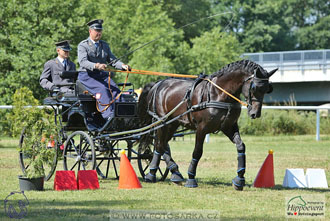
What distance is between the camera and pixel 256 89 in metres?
9.04

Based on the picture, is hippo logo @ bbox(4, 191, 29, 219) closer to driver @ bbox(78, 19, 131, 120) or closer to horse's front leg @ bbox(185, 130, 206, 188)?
driver @ bbox(78, 19, 131, 120)

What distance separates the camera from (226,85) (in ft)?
31.0

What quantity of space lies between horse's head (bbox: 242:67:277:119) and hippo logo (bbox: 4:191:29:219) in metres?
3.35

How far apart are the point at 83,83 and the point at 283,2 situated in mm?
55982

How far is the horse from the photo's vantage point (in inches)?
361

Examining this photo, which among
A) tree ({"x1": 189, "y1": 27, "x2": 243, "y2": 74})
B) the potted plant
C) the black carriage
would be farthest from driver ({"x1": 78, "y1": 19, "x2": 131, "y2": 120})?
tree ({"x1": 189, "y1": 27, "x2": 243, "y2": 74})

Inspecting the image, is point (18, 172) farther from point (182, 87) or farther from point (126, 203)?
point (126, 203)

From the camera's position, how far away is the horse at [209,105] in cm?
916

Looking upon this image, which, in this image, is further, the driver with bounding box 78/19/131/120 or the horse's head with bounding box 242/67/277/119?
the driver with bounding box 78/19/131/120

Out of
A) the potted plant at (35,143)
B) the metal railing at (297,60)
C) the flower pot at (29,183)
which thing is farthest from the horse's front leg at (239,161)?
the metal railing at (297,60)

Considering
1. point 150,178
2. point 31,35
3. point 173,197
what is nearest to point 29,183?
point 173,197

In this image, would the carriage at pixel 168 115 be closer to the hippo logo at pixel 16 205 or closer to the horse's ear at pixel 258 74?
the horse's ear at pixel 258 74

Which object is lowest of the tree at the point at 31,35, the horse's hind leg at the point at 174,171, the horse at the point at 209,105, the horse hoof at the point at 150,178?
→ the horse hoof at the point at 150,178

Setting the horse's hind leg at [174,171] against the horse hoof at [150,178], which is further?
the horse hoof at [150,178]
